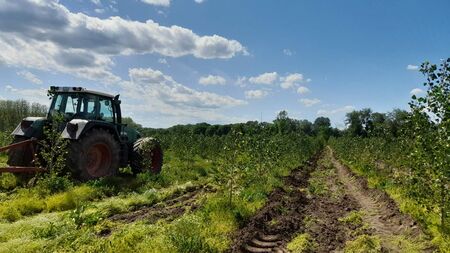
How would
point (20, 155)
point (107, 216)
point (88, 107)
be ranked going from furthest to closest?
point (88, 107)
point (20, 155)
point (107, 216)

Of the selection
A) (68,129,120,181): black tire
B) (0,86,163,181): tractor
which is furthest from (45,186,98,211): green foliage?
(0,86,163,181): tractor

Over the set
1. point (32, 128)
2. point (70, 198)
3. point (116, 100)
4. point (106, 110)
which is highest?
point (116, 100)

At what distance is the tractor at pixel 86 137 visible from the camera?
41.3 ft

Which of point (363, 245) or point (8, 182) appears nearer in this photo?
point (363, 245)

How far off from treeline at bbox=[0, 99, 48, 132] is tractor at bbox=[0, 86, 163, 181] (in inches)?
1530

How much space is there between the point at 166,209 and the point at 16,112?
54.9m

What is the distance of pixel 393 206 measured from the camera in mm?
11719

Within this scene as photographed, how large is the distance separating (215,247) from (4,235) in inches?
152

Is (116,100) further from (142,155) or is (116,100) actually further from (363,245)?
(363,245)

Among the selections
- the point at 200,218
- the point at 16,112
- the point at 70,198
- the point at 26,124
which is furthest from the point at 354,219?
the point at 16,112

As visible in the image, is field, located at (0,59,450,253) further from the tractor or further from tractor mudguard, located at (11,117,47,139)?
tractor mudguard, located at (11,117,47,139)

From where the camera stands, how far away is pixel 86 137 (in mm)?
12875

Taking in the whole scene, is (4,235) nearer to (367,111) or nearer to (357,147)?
(357,147)

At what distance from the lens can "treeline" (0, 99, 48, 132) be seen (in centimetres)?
5202
